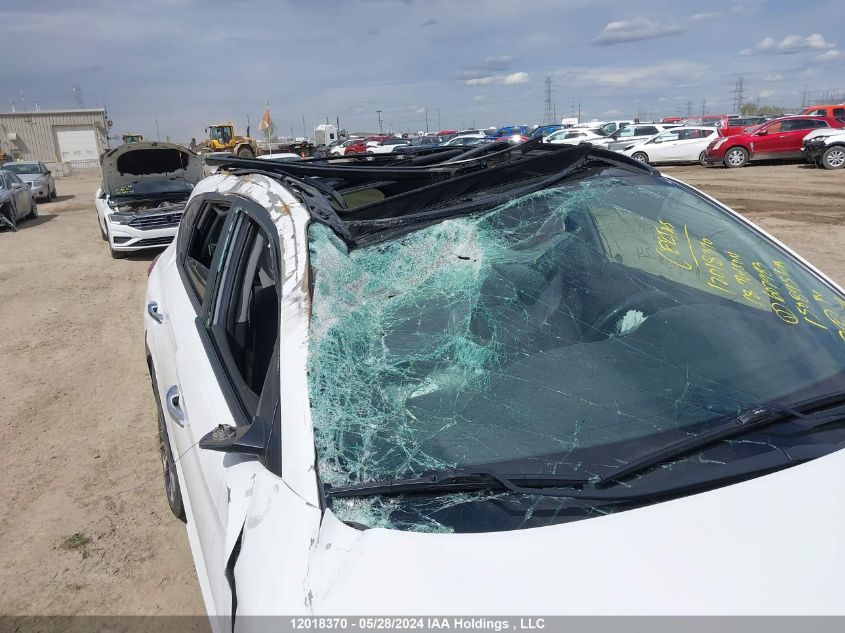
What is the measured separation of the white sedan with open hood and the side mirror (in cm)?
917

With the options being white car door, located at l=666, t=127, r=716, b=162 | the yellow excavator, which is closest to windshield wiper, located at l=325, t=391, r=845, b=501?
white car door, located at l=666, t=127, r=716, b=162

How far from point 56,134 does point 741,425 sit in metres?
58.5

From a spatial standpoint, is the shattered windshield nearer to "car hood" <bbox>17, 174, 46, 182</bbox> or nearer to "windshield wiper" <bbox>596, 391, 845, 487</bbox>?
"windshield wiper" <bbox>596, 391, 845, 487</bbox>

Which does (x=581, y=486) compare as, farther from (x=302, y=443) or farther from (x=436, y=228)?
(x=436, y=228)

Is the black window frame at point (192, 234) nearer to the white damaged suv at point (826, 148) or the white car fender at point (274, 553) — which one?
the white car fender at point (274, 553)

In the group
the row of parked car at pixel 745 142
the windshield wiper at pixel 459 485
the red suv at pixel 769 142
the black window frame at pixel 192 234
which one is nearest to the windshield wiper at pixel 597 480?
the windshield wiper at pixel 459 485

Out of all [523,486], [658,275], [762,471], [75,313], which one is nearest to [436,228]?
[658,275]

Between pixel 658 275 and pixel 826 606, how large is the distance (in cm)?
135

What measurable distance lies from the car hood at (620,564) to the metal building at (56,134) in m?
55.8

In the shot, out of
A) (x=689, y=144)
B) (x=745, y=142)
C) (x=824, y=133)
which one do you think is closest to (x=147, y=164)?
(x=745, y=142)

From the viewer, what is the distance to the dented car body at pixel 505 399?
1.13 metres

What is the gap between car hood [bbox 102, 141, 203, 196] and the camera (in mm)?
11475

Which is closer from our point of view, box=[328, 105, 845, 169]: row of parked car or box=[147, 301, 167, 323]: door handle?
box=[147, 301, 167, 323]: door handle

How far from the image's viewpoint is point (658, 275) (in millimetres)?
2201
